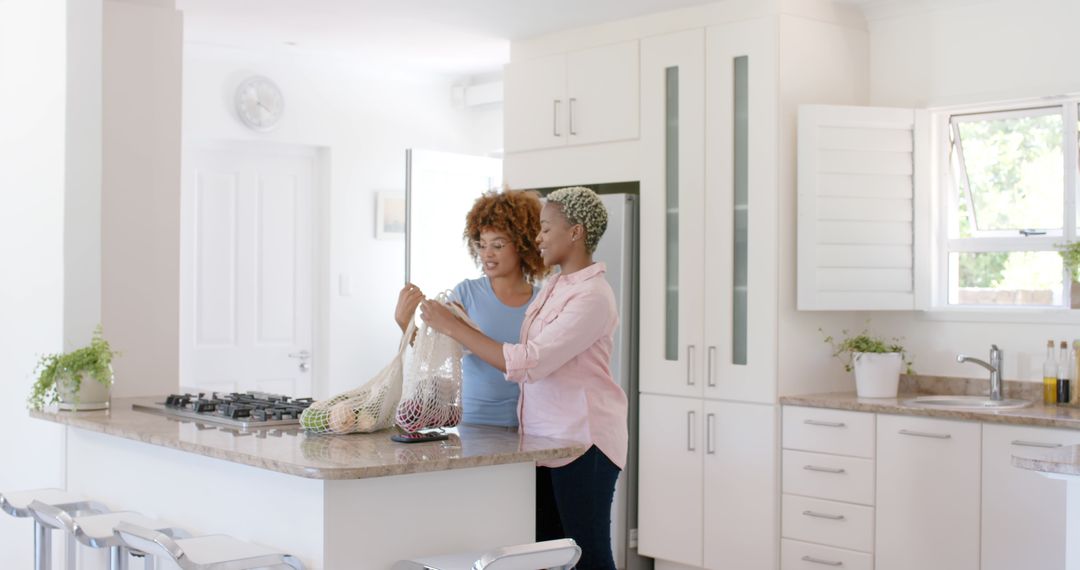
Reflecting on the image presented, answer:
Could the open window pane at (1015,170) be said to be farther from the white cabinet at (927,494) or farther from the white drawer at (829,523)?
the white drawer at (829,523)

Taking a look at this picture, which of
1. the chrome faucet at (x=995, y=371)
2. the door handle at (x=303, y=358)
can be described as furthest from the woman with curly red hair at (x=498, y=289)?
the door handle at (x=303, y=358)

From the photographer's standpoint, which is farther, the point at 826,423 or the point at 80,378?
the point at 826,423

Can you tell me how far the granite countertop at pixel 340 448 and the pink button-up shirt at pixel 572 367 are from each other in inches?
2.7

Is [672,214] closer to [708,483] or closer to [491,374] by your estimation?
[708,483]

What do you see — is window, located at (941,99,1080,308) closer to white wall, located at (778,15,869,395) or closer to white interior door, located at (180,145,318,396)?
Result: white wall, located at (778,15,869,395)

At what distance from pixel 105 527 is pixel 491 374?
104 cm

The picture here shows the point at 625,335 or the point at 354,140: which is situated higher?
the point at 354,140

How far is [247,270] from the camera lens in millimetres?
6184

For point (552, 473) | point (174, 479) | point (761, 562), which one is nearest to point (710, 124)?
point (761, 562)

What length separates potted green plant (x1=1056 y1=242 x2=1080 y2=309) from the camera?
4.26 metres

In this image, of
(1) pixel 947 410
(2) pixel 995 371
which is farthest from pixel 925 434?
(2) pixel 995 371

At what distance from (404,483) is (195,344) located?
12.2 ft

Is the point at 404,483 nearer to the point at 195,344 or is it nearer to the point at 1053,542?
the point at 1053,542

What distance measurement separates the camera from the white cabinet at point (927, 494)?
4023 mm
